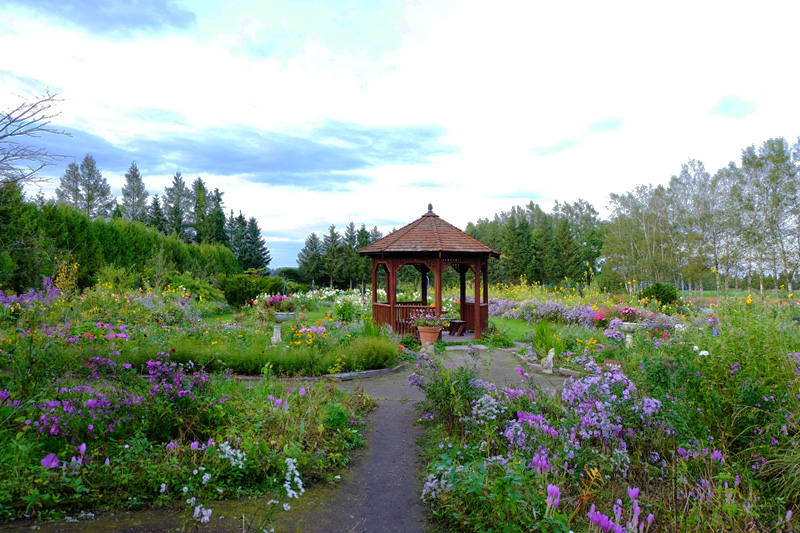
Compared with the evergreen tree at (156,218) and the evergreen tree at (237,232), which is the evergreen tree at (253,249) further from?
the evergreen tree at (156,218)

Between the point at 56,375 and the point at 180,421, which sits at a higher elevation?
the point at 56,375

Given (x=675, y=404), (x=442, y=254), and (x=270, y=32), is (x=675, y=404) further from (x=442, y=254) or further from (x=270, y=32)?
(x=442, y=254)

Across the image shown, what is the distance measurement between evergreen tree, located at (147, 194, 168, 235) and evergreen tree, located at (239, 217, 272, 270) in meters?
6.74

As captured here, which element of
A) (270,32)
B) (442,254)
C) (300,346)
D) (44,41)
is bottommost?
(300,346)

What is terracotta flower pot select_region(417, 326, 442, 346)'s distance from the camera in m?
10.2

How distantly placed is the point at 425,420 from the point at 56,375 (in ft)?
11.1

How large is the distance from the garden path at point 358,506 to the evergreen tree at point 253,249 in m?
36.8

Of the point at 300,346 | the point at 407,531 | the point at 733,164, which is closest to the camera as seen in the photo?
the point at 407,531

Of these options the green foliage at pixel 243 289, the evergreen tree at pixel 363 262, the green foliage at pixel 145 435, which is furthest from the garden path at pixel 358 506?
the evergreen tree at pixel 363 262

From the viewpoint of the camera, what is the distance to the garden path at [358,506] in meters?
2.62

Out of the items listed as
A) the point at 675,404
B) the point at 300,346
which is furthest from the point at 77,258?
the point at 675,404

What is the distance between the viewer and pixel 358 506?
3225mm

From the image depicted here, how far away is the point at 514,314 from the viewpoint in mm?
15977

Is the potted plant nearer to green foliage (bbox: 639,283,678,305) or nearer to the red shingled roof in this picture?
the red shingled roof
